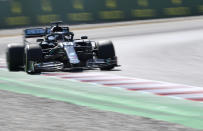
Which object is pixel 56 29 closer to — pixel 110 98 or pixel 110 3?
Answer: pixel 110 98

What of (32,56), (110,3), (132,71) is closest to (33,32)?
(32,56)

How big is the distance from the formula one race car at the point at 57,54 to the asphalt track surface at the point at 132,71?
1.90 ft

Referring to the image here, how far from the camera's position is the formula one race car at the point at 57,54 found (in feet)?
41.3

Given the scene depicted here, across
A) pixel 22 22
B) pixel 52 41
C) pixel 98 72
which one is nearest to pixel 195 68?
pixel 98 72

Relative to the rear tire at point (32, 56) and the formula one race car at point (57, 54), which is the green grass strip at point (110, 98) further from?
the formula one race car at point (57, 54)

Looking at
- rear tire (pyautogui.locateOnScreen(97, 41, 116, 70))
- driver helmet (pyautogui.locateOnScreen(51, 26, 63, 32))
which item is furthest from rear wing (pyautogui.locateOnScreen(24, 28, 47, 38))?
rear tire (pyautogui.locateOnScreen(97, 41, 116, 70))

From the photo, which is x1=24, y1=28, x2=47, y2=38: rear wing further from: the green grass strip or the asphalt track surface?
the asphalt track surface

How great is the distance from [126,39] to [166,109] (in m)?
13.8

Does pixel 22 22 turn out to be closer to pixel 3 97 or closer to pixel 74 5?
pixel 74 5

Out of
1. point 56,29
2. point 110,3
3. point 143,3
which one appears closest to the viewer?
point 56,29

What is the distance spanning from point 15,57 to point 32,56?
69 centimetres

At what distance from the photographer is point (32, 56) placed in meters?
12.5

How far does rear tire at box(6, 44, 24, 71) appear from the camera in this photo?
1295 cm

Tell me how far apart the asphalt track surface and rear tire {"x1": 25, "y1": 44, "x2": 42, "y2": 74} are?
5.83 ft
